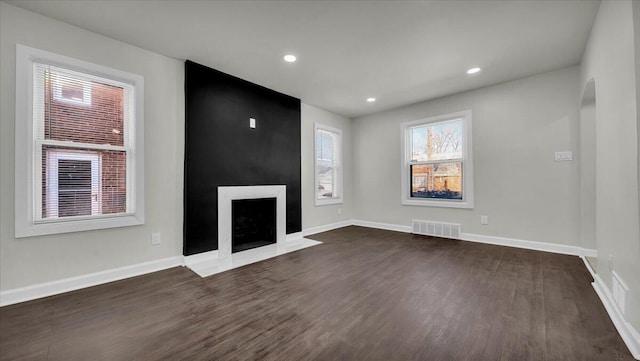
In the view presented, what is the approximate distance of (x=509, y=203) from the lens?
4004 mm

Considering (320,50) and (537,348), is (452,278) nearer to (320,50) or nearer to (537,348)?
(537,348)

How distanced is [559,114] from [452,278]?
2.96m

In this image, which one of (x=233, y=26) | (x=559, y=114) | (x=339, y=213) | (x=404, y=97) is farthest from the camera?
(x=339, y=213)

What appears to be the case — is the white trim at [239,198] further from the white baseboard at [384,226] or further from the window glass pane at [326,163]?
the white baseboard at [384,226]

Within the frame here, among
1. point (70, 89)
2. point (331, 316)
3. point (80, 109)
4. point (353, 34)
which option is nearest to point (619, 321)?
point (331, 316)

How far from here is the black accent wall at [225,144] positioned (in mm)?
3295

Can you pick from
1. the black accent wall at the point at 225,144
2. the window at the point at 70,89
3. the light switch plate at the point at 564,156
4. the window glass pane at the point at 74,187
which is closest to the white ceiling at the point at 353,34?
the black accent wall at the point at 225,144

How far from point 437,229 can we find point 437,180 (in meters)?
0.93

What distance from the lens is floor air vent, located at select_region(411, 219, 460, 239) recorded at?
14.9ft

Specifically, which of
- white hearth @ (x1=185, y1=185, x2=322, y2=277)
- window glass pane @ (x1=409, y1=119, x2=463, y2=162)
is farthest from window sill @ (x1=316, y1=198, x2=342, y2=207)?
window glass pane @ (x1=409, y1=119, x2=463, y2=162)

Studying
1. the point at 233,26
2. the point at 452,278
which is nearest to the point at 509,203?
the point at 452,278

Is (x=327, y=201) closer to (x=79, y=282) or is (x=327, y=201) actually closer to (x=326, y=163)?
(x=326, y=163)

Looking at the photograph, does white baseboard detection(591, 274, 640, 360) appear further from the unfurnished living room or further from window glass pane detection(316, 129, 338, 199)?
window glass pane detection(316, 129, 338, 199)

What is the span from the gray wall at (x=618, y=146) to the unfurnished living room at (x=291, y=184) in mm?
27
